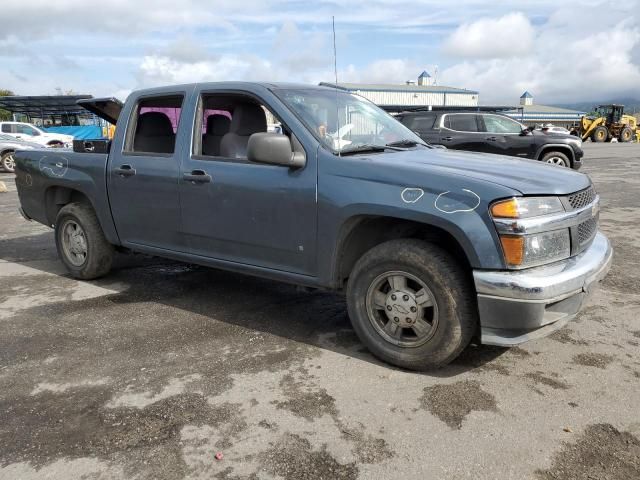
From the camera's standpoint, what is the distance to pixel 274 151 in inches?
140

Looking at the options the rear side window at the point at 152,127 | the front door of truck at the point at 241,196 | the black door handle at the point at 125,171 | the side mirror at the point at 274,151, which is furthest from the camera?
the rear side window at the point at 152,127

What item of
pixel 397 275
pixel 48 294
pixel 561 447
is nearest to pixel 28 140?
pixel 48 294

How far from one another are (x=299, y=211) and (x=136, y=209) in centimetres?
180

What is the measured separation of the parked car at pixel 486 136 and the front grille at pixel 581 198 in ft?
28.5

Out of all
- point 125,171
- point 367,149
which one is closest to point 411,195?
point 367,149

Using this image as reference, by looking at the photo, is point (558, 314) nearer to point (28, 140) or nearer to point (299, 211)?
point (299, 211)

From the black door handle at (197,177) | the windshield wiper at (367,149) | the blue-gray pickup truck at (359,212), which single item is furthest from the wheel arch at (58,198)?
the windshield wiper at (367,149)

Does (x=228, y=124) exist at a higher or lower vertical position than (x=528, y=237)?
higher

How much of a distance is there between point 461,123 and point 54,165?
9.15 m

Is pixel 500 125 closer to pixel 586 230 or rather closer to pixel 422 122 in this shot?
pixel 422 122

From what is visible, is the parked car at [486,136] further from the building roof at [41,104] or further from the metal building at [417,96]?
the metal building at [417,96]

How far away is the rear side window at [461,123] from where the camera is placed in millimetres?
12195

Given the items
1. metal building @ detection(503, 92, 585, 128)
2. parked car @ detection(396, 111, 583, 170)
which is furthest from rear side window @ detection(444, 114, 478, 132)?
metal building @ detection(503, 92, 585, 128)

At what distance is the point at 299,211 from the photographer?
368cm
